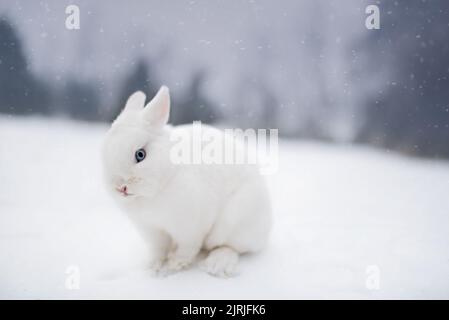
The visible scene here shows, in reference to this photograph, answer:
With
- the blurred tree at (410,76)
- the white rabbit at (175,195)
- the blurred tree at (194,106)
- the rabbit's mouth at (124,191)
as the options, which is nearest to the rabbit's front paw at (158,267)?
the white rabbit at (175,195)

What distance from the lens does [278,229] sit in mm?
1580

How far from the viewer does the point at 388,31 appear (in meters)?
1.72

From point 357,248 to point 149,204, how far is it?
0.73 metres

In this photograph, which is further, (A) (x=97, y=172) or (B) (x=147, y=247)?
(A) (x=97, y=172)

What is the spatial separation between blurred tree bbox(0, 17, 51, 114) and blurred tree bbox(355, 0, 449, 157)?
137cm

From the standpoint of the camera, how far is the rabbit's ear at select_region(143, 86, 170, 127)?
1.12 m

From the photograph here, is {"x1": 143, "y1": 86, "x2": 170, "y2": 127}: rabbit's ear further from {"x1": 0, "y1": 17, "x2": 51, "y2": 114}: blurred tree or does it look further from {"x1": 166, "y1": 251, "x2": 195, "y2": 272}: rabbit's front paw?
{"x1": 0, "y1": 17, "x2": 51, "y2": 114}: blurred tree

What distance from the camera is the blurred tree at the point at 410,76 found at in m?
1.59

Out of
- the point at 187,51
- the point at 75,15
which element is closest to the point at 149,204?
the point at 75,15

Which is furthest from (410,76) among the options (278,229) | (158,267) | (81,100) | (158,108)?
(81,100)

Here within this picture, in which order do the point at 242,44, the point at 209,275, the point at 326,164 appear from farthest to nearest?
the point at 326,164, the point at 242,44, the point at 209,275

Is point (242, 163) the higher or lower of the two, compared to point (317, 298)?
higher

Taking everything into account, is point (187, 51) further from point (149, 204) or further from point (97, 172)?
point (149, 204)

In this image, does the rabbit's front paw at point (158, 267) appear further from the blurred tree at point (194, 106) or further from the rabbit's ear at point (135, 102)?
the blurred tree at point (194, 106)
